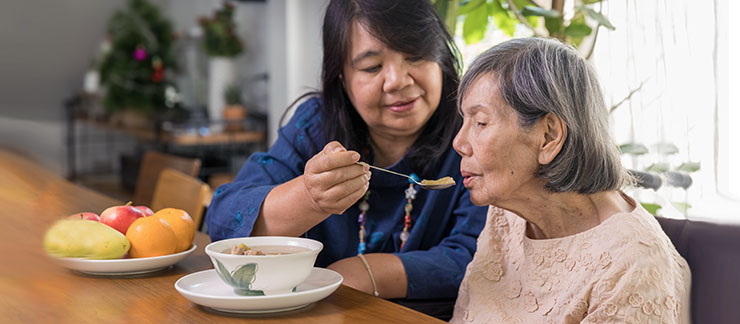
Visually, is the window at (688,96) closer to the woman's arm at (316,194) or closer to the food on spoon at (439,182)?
the food on spoon at (439,182)

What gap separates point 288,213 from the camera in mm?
1269

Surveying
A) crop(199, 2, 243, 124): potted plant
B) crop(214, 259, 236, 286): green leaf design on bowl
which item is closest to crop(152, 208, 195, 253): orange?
crop(214, 259, 236, 286): green leaf design on bowl

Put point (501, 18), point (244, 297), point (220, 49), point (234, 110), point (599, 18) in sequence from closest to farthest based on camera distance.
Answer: point (244, 297) → point (599, 18) → point (501, 18) → point (234, 110) → point (220, 49)

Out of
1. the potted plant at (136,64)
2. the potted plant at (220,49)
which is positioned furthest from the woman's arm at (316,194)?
the potted plant at (136,64)

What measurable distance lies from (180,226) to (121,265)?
0.13 meters

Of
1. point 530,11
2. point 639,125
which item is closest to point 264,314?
point 530,11

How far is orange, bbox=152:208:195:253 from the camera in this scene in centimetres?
116

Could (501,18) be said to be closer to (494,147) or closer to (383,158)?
(383,158)

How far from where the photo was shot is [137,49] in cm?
546

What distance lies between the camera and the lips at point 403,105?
1.47 m

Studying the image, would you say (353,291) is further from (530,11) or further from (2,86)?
(530,11)

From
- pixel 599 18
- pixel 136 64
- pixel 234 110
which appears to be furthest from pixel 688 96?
pixel 136 64

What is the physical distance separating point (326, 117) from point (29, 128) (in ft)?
4.64

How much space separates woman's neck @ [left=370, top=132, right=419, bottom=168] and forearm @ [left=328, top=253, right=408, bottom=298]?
0.28 m
